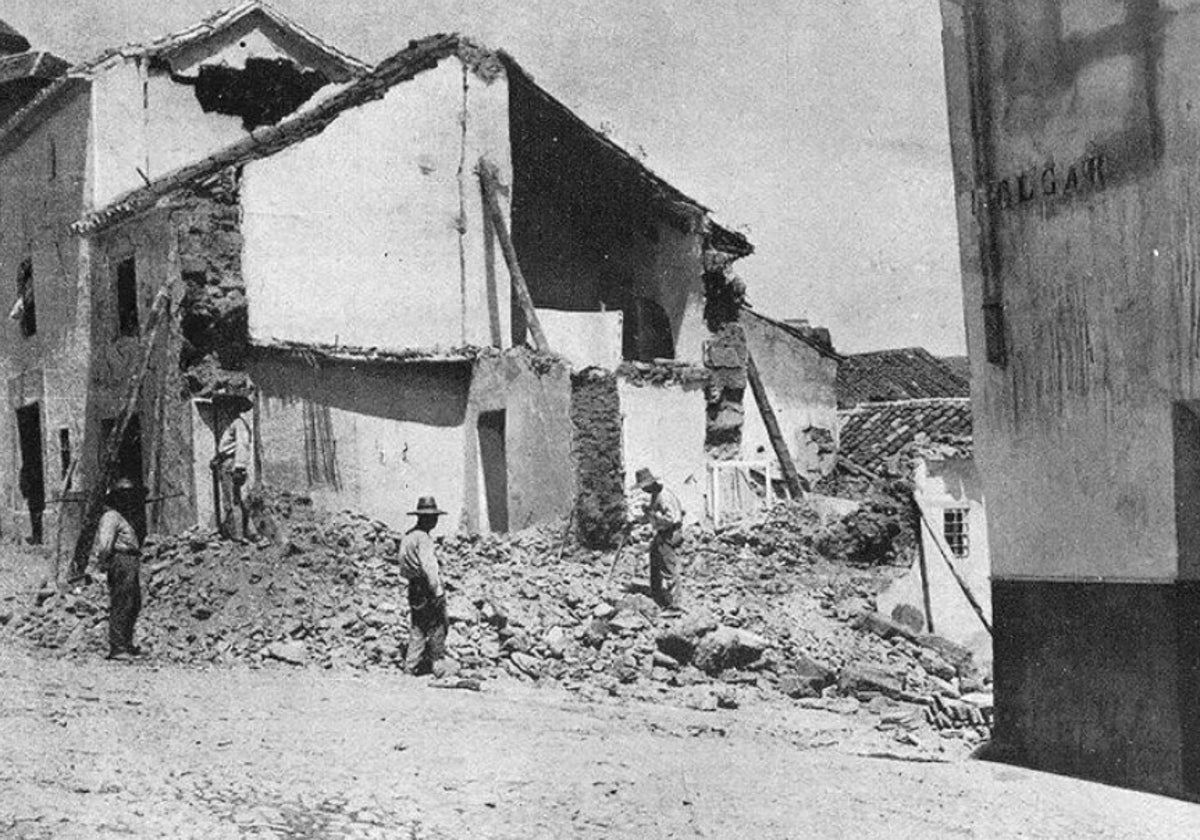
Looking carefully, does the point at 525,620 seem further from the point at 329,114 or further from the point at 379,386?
the point at 329,114

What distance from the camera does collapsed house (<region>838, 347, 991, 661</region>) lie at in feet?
68.4

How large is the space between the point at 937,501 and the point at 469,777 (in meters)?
15.7

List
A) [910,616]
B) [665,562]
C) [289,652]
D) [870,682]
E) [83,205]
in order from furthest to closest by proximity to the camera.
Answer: [83,205] → [910,616] → [665,562] → [289,652] → [870,682]

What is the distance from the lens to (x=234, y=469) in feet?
56.5

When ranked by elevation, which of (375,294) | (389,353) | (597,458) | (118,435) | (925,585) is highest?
(375,294)

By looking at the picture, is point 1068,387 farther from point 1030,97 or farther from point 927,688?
point 927,688

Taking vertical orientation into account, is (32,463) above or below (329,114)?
below

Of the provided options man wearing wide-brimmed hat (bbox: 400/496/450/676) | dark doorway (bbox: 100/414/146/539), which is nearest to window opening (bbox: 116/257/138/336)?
dark doorway (bbox: 100/414/146/539)

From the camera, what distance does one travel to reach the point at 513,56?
2077 centimetres

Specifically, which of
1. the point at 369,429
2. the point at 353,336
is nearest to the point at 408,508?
the point at 369,429

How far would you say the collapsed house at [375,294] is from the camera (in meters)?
18.2

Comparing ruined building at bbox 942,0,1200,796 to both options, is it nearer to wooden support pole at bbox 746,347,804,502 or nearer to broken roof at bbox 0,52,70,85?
wooden support pole at bbox 746,347,804,502

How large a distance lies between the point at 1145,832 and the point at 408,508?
514 inches

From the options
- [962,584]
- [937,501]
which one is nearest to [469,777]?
[962,584]
